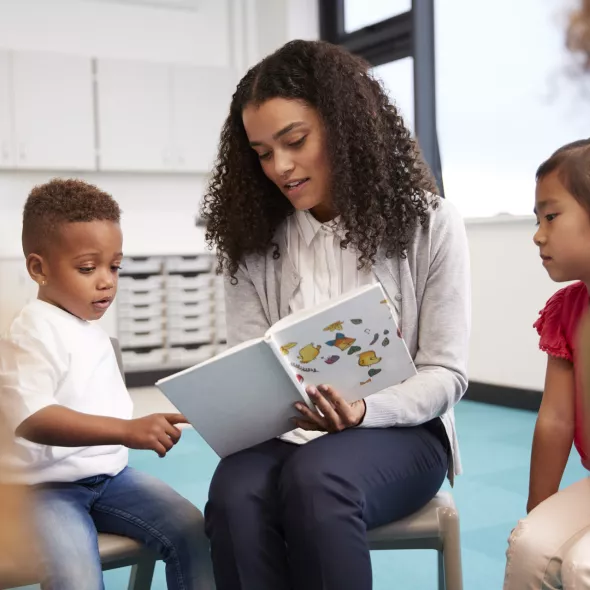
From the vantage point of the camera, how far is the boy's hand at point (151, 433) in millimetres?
1009

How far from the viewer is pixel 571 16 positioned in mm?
283

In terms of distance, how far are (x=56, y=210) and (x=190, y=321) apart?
331 cm

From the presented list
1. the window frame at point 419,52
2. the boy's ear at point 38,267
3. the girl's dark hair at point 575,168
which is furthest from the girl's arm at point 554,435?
the window frame at point 419,52

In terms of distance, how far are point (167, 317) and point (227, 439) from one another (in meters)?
3.36

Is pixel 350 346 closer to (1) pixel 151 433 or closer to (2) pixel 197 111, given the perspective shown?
(1) pixel 151 433

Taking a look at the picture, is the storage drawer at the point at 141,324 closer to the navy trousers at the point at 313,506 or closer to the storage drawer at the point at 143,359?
the storage drawer at the point at 143,359

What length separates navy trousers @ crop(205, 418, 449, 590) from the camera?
963 mm

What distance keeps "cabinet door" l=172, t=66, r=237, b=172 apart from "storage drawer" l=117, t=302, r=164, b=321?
0.87m

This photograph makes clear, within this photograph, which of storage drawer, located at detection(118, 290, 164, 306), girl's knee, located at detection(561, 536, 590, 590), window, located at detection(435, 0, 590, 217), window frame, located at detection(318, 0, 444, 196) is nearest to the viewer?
girl's knee, located at detection(561, 536, 590, 590)

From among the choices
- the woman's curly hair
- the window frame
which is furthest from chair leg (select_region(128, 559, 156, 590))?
the window frame

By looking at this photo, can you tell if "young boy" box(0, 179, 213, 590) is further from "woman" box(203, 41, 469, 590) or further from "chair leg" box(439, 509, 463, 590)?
"chair leg" box(439, 509, 463, 590)

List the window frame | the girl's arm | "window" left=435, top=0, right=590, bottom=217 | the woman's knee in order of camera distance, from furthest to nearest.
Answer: the window frame
"window" left=435, top=0, right=590, bottom=217
the girl's arm
the woman's knee

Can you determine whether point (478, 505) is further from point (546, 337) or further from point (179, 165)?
point (179, 165)

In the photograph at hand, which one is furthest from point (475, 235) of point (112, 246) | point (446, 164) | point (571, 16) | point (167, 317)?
point (571, 16)
